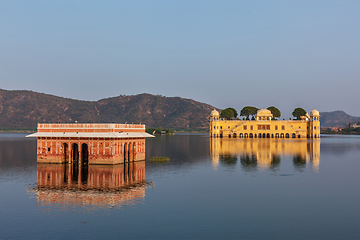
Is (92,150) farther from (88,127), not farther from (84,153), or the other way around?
(84,153)

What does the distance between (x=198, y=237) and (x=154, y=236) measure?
267 cm

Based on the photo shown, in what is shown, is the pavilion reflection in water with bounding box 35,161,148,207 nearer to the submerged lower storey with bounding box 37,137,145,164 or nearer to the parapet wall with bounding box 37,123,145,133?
the submerged lower storey with bounding box 37,137,145,164

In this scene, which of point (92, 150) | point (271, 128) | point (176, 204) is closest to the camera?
point (176, 204)

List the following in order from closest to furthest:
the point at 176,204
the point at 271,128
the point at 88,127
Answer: the point at 176,204 < the point at 88,127 < the point at 271,128

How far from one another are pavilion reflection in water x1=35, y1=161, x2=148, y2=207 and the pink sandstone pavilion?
1.76 meters

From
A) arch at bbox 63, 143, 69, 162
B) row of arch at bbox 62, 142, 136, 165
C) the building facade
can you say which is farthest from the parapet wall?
the building facade

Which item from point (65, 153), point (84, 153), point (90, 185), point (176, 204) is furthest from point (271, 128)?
point (176, 204)

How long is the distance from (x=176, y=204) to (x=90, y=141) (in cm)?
2542

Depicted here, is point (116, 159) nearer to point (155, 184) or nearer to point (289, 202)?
point (155, 184)

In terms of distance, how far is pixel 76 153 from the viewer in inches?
2350

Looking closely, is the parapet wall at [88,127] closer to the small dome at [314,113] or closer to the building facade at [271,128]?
the building facade at [271,128]

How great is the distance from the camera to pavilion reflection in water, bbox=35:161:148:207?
99.8 ft

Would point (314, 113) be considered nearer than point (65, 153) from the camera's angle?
No

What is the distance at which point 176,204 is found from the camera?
30.0m
